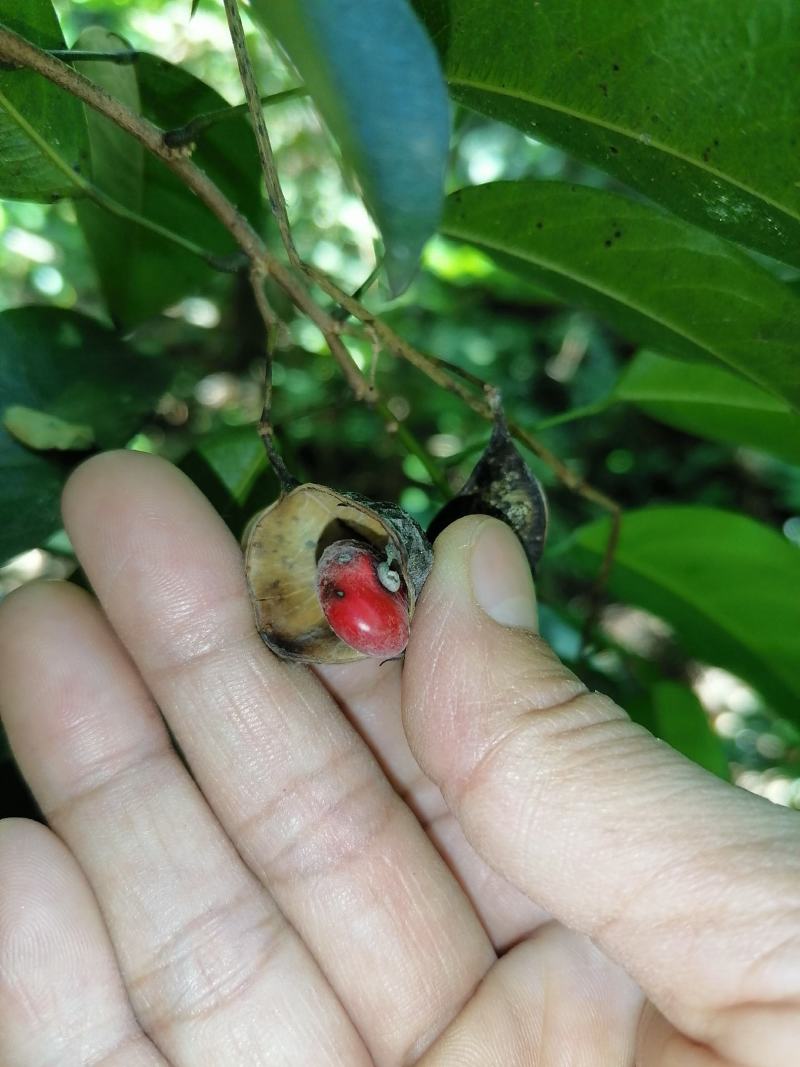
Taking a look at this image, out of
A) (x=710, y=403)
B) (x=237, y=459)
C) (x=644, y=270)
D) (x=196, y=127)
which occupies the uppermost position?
(x=196, y=127)

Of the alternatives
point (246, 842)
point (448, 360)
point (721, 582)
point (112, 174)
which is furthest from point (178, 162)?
point (448, 360)

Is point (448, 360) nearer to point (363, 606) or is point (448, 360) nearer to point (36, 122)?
point (36, 122)

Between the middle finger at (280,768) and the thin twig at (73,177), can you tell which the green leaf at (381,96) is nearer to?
the thin twig at (73,177)

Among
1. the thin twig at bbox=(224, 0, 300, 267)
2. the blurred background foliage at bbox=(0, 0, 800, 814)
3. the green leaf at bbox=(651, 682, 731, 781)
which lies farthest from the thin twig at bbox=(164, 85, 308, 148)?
the blurred background foliage at bbox=(0, 0, 800, 814)

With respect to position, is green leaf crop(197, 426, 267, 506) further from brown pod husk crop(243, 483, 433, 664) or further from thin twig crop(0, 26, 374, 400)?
thin twig crop(0, 26, 374, 400)

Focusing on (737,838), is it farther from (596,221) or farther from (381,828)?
(596,221)
